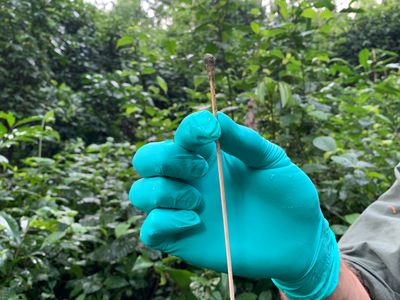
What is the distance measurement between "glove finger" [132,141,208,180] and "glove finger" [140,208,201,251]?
62 millimetres

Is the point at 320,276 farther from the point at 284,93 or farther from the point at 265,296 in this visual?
the point at 284,93

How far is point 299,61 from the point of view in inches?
56.0

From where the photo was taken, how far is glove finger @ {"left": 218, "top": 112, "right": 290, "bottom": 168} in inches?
23.6

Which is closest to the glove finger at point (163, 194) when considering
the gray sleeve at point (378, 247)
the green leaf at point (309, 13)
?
the gray sleeve at point (378, 247)

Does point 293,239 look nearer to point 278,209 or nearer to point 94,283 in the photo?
point 278,209

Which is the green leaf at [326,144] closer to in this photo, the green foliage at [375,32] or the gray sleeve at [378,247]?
the gray sleeve at [378,247]

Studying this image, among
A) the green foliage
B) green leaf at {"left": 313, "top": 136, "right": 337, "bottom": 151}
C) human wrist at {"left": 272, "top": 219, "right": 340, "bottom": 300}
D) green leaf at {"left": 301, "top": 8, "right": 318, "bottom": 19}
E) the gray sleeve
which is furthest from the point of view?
the green foliage

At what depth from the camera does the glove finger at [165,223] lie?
24.3 inches

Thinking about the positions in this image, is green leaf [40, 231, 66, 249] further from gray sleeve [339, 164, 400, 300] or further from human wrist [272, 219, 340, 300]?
gray sleeve [339, 164, 400, 300]

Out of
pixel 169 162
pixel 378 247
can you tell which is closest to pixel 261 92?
pixel 378 247

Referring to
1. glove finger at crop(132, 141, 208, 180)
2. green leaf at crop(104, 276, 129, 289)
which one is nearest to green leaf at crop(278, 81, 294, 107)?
glove finger at crop(132, 141, 208, 180)

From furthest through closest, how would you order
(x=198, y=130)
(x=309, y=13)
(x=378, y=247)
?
(x=309, y=13) → (x=378, y=247) → (x=198, y=130)

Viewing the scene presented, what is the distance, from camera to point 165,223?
2.02 feet

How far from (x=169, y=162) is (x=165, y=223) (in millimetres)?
103
